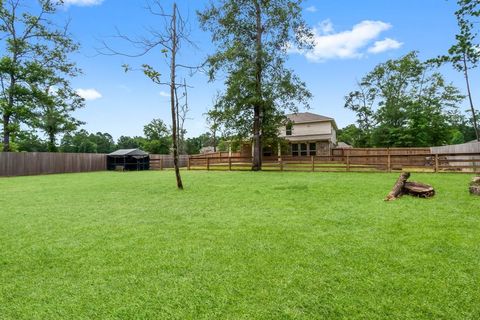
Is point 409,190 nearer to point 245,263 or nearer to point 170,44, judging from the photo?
point 245,263

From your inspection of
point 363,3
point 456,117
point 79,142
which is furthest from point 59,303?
point 79,142

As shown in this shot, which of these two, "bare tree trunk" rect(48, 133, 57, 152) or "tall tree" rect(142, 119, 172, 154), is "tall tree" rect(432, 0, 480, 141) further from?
"tall tree" rect(142, 119, 172, 154)

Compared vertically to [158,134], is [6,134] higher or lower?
lower

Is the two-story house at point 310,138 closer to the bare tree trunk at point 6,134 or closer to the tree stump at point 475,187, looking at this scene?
the tree stump at point 475,187

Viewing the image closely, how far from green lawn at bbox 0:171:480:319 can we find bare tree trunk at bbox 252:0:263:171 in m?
11.9

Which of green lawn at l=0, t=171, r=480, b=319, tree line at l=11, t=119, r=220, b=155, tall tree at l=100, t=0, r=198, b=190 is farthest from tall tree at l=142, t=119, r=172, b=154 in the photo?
green lawn at l=0, t=171, r=480, b=319

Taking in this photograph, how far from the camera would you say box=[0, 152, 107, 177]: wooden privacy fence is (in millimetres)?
17734

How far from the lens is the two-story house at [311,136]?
963 inches

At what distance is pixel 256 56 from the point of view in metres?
16.8

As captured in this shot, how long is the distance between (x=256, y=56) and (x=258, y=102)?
112 inches

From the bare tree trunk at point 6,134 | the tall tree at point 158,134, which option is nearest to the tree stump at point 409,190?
the bare tree trunk at point 6,134

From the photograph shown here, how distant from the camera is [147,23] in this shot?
8.85 meters

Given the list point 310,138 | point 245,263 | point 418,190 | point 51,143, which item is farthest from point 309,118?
point 51,143

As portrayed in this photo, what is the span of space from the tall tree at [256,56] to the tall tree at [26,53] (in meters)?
12.9
